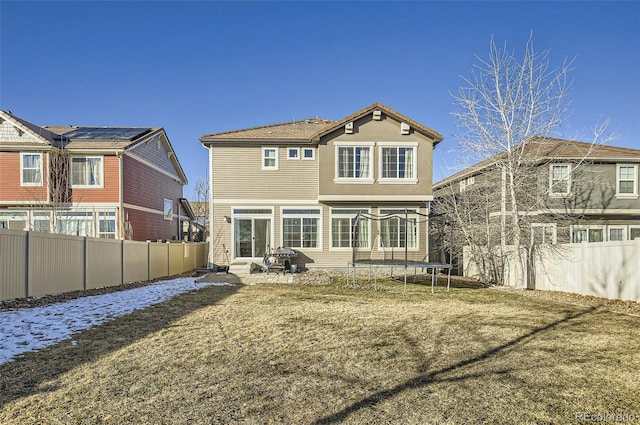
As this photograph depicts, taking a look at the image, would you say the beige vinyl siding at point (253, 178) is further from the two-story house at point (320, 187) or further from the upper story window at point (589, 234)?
the upper story window at point (589, 234)

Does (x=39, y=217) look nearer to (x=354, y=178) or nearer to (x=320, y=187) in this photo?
(x=320, y=187)

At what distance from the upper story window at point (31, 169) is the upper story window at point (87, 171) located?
4.23 feet

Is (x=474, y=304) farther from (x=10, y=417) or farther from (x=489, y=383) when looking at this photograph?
(x=10, y=417)

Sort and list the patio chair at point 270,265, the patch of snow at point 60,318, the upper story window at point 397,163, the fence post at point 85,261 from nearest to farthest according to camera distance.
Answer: the patch of snow at point 60,318 < the fence post at point 85,261 < the patio chair at point 270,265 < the upper story window at point 397,163

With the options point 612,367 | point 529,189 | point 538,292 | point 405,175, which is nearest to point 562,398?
point 612,367

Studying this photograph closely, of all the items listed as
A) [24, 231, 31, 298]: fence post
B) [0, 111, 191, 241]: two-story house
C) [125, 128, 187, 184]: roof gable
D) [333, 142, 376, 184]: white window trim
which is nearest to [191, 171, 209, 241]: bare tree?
[125, 128, 187, 184]: roof gable

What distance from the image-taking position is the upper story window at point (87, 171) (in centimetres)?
1853

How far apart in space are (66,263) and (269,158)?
8.78 m

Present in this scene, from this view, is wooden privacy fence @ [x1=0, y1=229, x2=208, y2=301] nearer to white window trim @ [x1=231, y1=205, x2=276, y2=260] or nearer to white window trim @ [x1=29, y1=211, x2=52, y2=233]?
white window trim @ [x1=231, y1=205, x2=276, y2=260]

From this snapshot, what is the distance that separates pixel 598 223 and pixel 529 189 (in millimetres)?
7729

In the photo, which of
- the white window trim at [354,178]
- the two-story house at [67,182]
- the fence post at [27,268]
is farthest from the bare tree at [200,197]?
the fence post at [27,268]

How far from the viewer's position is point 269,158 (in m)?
16.9

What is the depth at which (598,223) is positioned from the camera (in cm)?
1872

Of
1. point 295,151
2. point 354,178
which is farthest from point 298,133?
point 354,178
